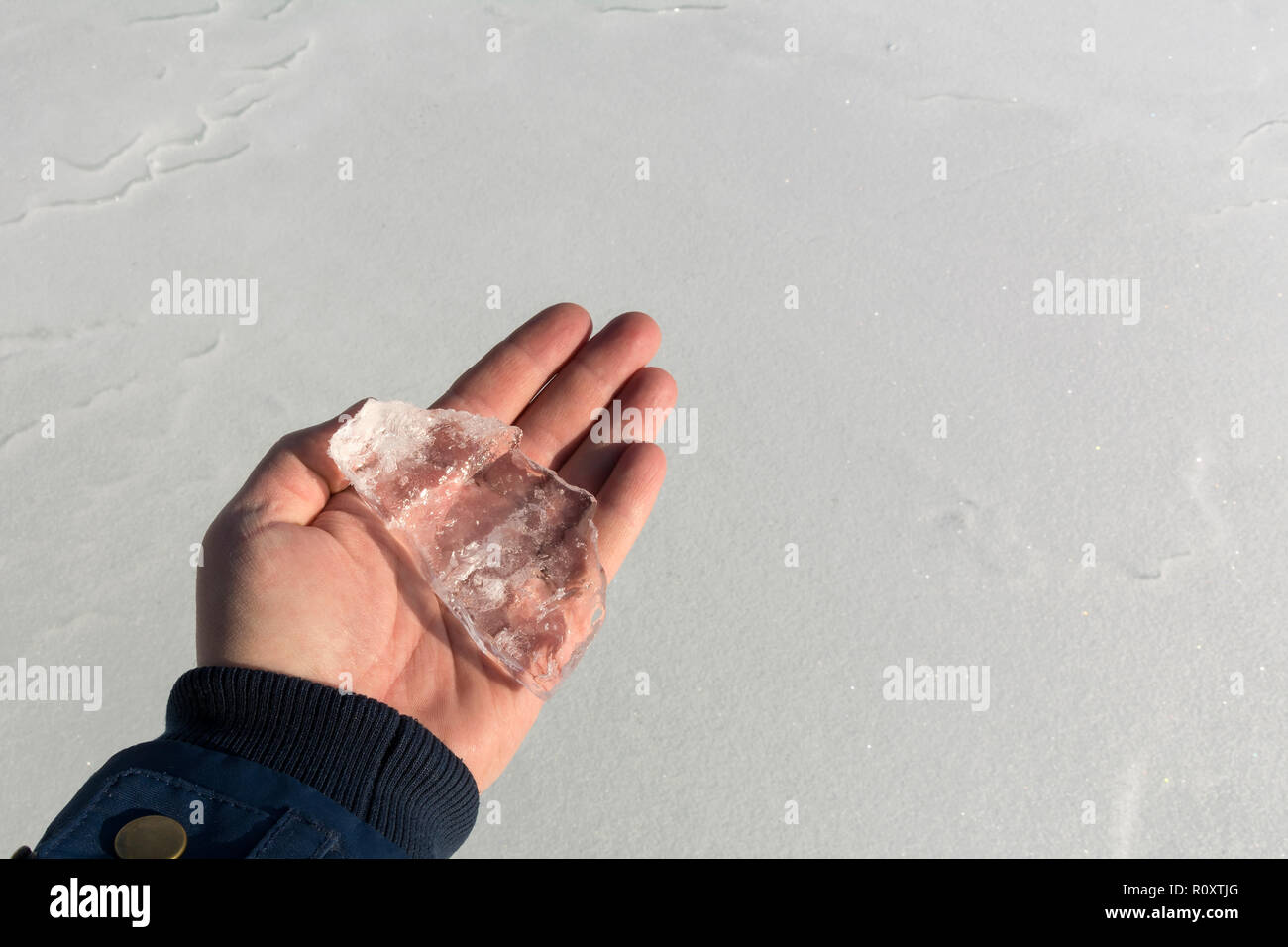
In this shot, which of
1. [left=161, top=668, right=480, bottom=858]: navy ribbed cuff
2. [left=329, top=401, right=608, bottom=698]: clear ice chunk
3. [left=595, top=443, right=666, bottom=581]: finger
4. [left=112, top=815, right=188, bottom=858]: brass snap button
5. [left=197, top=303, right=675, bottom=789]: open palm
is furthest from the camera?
[left=595, top=443, right=666, bottom=581]: finger

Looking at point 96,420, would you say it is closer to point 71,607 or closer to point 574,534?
point 71,607

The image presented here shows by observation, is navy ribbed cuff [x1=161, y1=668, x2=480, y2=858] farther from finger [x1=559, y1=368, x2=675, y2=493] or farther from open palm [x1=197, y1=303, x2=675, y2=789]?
finger [x1=559, y1=368, x2=675, y2=493]

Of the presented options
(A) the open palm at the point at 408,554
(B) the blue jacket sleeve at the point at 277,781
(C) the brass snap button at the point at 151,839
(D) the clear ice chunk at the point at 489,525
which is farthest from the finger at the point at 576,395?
(C) the brass snap button at the point at 151,839

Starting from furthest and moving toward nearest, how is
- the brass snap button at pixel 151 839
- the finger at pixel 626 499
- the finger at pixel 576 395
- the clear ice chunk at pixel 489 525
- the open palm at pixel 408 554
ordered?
the finger at pixel 576 395
the finger at pixel 626 499
the clear ice chunk at pixel 489 525
the open palm at pixel 408 554
the brass snap button at pixel 151 839

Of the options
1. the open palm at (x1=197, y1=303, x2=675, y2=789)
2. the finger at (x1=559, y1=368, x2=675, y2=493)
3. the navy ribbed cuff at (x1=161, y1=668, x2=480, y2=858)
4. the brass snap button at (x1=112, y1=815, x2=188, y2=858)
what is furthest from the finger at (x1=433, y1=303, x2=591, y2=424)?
the brass snap button at (x1=112, y1=815, x2=188, y2=858)

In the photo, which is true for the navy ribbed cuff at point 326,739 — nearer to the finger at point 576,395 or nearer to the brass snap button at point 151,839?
the brass snap button at point 151,839
